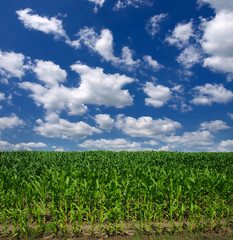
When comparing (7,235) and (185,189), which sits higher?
(185,189)

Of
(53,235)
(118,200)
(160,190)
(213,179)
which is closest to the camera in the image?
(53,235)

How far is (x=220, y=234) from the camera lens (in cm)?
517

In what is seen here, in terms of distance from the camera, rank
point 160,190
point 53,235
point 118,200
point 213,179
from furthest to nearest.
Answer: point 213,179 < point 160,190 < point 118,200 < point 53,235

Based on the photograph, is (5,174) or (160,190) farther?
(5,174)

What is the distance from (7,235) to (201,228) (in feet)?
16.0

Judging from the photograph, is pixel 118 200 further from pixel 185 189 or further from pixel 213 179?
pixel 213 179

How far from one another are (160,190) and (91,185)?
6.58 feet

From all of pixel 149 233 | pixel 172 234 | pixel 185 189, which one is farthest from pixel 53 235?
pixel 185 189

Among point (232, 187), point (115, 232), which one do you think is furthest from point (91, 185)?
point (232, 187)

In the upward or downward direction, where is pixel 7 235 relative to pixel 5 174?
downward

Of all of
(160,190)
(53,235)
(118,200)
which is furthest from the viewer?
(160,190)

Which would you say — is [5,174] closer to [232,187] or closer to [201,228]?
[201,228]

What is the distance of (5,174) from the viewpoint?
678cm

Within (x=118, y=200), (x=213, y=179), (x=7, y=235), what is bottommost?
(x=7, y=235)
